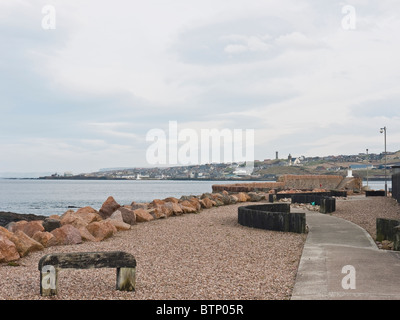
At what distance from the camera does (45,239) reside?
1284 cm

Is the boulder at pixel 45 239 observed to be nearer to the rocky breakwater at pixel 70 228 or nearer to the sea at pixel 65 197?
the rocky breakwater at pixel 70 228

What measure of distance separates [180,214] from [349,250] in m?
10.9

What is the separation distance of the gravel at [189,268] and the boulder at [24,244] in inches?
7.5

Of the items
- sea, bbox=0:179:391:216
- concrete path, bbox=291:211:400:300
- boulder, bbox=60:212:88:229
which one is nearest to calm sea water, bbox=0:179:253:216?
sea, bbox=0:179:391:216

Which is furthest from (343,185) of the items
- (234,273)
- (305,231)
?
(234,273)

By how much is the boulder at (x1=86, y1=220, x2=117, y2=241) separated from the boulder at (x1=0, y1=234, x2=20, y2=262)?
3425 millimetres

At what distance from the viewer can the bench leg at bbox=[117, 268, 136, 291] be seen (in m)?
7.46

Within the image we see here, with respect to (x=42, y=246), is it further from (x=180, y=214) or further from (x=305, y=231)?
(x=180, y=214)

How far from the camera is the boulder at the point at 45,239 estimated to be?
12.8 metres

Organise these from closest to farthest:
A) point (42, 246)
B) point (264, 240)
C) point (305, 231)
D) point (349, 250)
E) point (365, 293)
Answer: point (365, 293) → point (349, 250) → point (42, 246) → point (264, 240) → point (305, 231)

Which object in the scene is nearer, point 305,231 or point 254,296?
point 254,296

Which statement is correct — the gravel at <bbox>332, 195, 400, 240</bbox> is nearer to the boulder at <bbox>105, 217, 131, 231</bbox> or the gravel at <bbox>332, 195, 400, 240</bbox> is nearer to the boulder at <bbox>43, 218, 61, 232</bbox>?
the boulder at <bbox>105, 217, 131, 231</bbox>

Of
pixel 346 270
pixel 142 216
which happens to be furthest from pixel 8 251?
pixel 142 216
